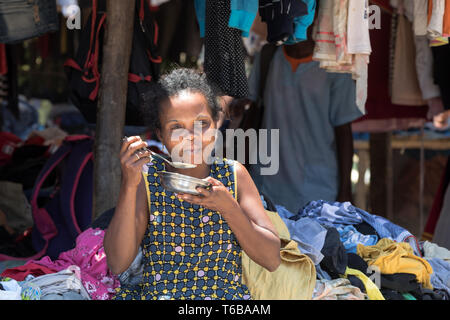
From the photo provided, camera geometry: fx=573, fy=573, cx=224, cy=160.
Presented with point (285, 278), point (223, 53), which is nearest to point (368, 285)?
point (285, 278)

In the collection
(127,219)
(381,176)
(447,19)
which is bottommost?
(381,176)

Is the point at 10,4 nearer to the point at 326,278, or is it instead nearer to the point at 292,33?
the point at 292,33

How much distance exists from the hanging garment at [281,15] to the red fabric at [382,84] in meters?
1.89

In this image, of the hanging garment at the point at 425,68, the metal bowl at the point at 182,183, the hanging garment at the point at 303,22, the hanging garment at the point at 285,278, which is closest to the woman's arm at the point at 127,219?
the metal bowl at the point at 182,183

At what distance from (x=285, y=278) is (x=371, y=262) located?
46 cm

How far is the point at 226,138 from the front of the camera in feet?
12.3

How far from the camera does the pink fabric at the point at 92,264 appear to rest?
2186 millimetres

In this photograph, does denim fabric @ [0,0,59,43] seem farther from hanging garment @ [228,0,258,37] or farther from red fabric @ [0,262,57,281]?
red fabric @ [0,262,57,281]

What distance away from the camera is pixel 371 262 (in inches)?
93.7

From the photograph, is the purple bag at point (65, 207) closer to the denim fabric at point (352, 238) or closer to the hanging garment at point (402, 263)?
the denim fabric at point (352, 238)

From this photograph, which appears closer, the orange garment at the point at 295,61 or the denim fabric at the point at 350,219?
the denim fabric at the point at 350,219

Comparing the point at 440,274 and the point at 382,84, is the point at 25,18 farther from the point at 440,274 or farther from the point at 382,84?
the point at 382,84

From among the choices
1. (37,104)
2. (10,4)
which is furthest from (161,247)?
(37,104)
